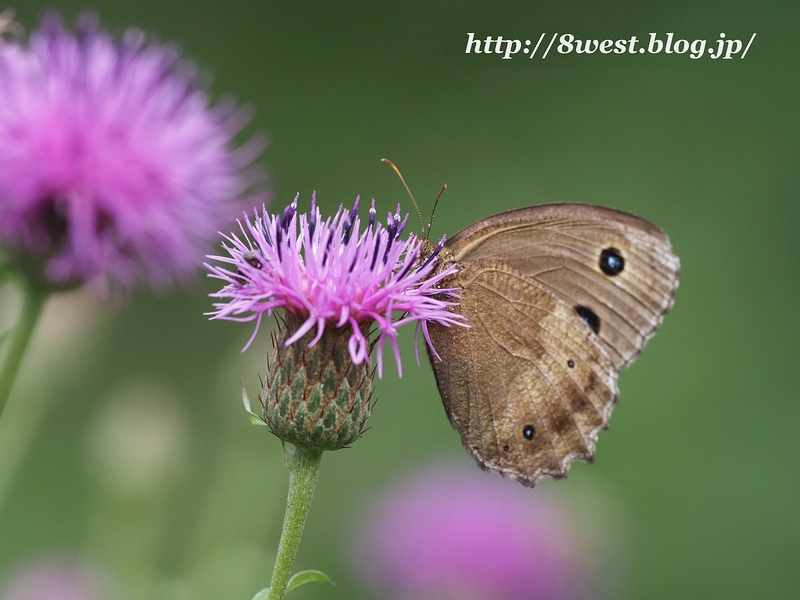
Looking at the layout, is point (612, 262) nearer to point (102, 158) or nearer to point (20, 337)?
point (102, 158)

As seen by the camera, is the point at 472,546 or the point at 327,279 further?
the point at 472,546

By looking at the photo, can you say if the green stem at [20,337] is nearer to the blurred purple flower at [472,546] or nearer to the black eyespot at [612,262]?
the black eyespot at [612,262]

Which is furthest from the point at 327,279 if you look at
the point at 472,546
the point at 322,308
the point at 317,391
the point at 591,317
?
the point at 472,546

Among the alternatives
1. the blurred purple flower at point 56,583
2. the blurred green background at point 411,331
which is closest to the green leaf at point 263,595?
the blurred green background at point 411,331

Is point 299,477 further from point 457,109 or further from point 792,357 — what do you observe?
point 457,109

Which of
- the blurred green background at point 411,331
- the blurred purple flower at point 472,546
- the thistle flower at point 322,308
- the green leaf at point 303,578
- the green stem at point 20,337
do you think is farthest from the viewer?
the blurred purple flower at point 472,546

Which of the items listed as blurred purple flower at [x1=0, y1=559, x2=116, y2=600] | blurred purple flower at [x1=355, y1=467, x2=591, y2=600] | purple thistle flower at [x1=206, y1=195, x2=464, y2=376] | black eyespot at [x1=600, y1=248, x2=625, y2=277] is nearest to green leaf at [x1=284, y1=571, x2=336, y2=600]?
purple thistle flower at [x1=206, y1=195, x2=464, y2=376]
